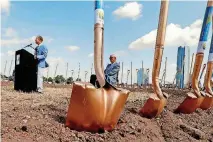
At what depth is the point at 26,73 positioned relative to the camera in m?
7.36

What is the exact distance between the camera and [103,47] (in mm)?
3129

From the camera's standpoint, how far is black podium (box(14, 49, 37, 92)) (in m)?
7.25

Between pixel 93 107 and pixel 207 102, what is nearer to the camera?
pixel 93 107

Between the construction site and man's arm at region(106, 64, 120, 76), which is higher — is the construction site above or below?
below

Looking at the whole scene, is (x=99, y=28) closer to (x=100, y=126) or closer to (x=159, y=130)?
(x=100, y=126)

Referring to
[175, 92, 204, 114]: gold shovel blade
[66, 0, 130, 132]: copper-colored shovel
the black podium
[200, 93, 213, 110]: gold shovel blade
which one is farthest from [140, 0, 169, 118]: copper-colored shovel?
the black podium

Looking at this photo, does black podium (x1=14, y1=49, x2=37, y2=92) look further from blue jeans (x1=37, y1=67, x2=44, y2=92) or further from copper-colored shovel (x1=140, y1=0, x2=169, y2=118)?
copper-colored shovel (x1=140, y1=0, x2=169, y2=118)

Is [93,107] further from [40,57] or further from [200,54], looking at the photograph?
[40,57]

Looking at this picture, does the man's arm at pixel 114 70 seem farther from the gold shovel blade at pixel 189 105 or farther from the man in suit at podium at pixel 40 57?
the man in suit at podium at pixel 40 57

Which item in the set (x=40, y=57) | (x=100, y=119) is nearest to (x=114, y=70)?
(x=40, y=57)

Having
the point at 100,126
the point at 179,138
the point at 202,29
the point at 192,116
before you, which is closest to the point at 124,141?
the point at 100,126

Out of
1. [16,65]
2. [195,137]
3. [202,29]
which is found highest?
[202,29]

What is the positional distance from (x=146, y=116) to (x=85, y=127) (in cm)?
127

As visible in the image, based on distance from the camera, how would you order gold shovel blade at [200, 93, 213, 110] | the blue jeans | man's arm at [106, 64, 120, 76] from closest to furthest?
gold shovel blade at [200, 93, 213, 110], man's arm at [106, 64, 120, 76], the blue jeans
